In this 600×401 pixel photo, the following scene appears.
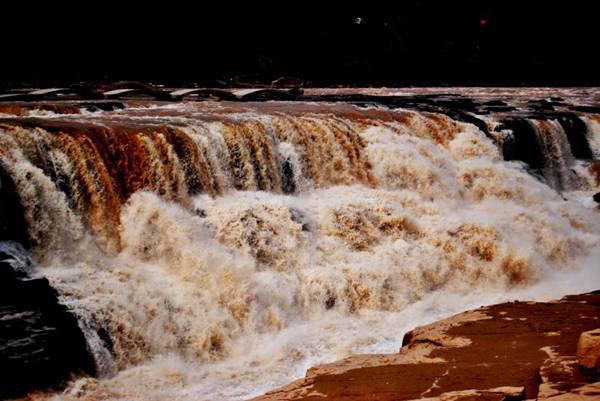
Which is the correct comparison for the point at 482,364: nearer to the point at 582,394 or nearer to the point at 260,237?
the point at 582,394

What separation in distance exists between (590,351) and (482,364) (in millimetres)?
1436

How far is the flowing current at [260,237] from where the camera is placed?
702 centimetres

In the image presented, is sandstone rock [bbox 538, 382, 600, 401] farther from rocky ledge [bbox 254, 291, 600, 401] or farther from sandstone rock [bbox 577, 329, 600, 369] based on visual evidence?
sandstone rock [bbox 577, 329, 600, 369]

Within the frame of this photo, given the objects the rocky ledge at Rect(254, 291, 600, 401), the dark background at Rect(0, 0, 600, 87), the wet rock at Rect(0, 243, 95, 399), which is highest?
the dark background at Rect(0, 0, 600, 87)

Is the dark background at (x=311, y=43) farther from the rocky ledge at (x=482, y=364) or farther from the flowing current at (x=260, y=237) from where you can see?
the rocky ledge at (x=482, y=364)

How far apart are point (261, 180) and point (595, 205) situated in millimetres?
6720

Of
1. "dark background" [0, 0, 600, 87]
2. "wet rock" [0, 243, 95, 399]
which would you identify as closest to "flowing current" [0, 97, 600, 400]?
"wet rock" [0, 243, 95, 399]

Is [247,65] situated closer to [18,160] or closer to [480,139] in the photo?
[480,139]

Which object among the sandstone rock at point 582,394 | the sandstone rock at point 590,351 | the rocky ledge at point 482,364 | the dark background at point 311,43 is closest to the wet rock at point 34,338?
the rocky ledge at point 482,364

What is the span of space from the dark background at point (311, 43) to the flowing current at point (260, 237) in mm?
17845

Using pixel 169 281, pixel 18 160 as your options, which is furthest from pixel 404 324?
pixel 18 160

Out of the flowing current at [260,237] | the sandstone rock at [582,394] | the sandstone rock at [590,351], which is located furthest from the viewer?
the flowing current at [260,237]

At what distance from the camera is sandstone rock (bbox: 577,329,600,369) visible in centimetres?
455

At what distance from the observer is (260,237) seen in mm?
8914
